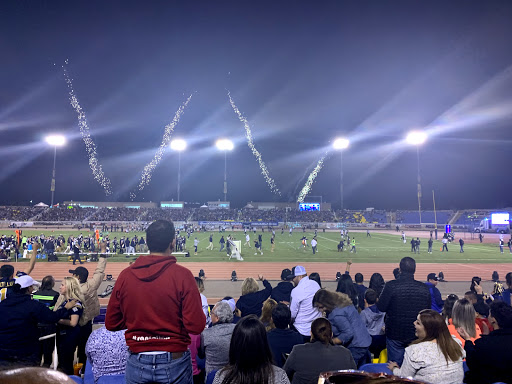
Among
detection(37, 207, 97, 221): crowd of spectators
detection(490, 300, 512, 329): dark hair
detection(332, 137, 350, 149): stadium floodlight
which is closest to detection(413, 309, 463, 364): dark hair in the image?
detection(490, 300, 512, 329): dark hair

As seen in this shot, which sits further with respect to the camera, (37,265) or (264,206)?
(264,206)

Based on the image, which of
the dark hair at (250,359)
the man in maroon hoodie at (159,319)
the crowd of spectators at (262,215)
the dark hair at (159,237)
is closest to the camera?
the dark hair at (250,359)

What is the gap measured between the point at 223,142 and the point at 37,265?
2103 inches

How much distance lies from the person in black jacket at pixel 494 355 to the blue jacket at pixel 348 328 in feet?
5.17

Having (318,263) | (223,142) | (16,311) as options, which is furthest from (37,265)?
A: (223,142)

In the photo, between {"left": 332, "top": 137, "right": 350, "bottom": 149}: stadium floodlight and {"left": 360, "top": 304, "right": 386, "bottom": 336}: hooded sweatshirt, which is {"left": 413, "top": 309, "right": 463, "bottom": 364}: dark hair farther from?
{"left": 332, "top": 137, "right": 350, "bottom": 149}: stadium floodlight

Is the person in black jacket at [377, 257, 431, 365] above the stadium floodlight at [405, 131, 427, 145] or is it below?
below

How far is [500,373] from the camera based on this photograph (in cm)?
358

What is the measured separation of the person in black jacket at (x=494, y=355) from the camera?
3.60m

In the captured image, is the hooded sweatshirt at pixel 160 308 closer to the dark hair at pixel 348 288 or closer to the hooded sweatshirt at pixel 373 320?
the hooded sweatshirt at pixel 373 320

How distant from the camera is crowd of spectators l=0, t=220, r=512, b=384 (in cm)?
277

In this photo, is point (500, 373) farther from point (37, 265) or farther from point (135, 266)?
point (37, 265)

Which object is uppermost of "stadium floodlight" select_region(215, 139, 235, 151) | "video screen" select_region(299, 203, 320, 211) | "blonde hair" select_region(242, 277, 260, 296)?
"stadium floodlight" select_region(215, 139, 235, 151)

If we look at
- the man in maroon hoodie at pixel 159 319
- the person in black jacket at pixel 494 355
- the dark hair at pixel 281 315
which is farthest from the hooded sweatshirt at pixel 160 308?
the person in black jacket at pixel 494 355
